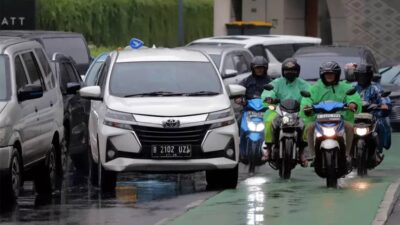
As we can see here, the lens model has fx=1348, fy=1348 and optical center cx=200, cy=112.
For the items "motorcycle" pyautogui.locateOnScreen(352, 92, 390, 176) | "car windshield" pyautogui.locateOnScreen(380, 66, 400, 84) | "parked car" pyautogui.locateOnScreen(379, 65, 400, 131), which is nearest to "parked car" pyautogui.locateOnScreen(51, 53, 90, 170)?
"motorcycle" pyautogui.locateOnScreen(352, 92, 390, 176)

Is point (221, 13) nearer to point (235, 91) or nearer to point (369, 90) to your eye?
point (369, 90)

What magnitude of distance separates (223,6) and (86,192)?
3064 centimetres

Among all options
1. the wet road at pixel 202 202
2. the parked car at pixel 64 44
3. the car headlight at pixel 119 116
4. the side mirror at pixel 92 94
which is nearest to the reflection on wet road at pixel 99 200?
the wet road at pixel 202 202

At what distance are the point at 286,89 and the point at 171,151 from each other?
2.80m

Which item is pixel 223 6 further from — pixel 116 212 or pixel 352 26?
pixel 116 212

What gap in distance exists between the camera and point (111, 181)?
1661 cm

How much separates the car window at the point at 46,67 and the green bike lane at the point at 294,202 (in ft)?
9.08

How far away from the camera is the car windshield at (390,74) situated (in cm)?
2970

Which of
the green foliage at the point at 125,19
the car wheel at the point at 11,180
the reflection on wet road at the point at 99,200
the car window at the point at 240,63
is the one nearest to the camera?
the reflection on wet road at the point at 99,200

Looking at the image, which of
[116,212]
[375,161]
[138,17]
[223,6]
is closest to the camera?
[116,212]

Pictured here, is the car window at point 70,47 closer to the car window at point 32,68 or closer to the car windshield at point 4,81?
the car window at point 32,68

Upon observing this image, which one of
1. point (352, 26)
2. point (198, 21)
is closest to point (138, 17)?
point (198, 21)

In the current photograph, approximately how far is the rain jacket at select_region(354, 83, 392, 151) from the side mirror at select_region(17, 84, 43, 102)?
17.2ft

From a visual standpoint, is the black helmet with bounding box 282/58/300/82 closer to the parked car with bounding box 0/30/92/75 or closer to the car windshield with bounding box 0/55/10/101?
the car windshield with bounding box 0/55/10/101
